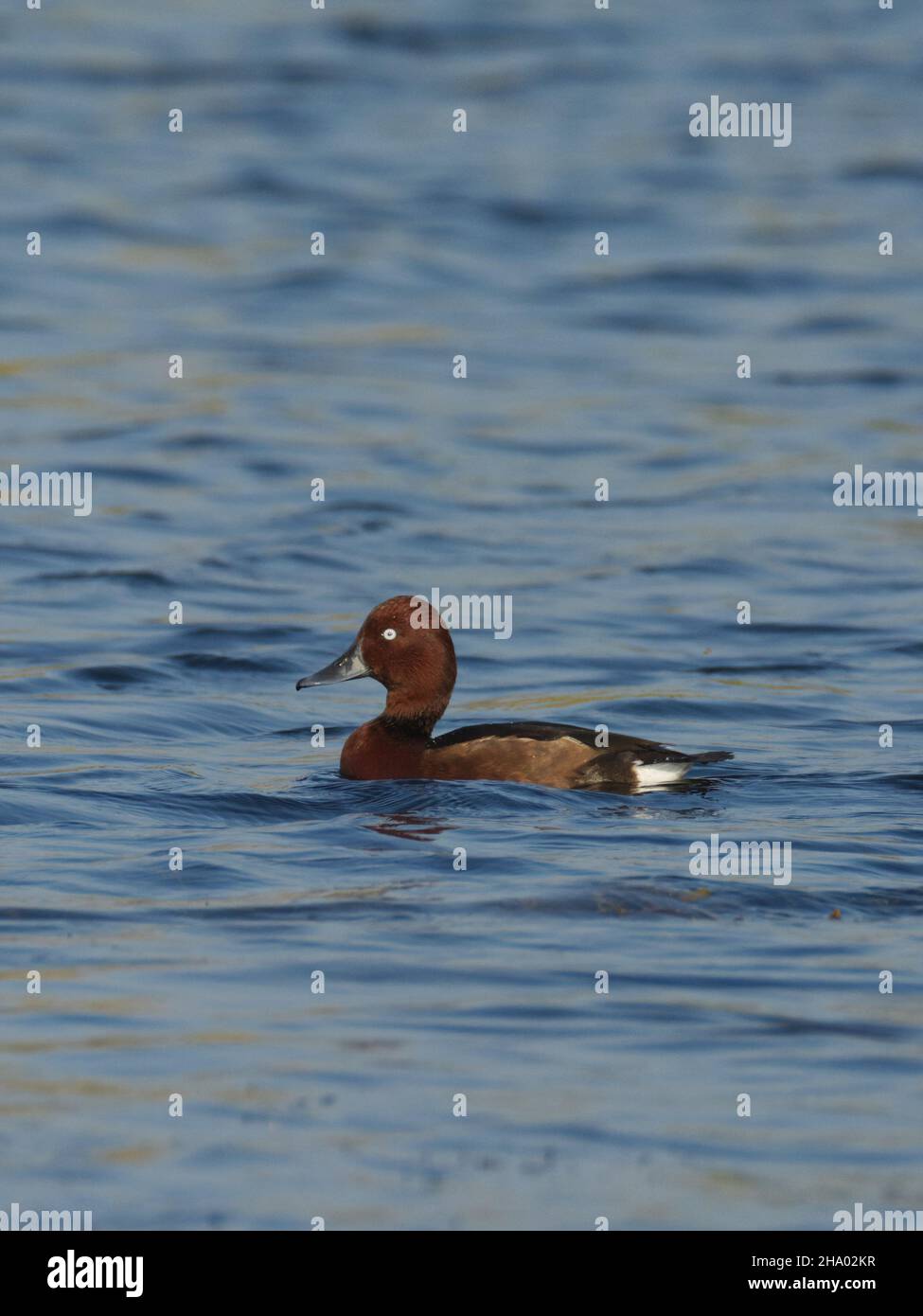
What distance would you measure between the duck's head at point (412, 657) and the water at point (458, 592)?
0.65 metres

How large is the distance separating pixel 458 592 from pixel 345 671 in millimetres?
4901

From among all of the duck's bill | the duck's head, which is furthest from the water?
the duck's head

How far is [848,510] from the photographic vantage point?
19500 mm

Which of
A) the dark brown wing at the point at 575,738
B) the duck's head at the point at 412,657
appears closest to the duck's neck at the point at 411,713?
the duck's head at the point at 412,657

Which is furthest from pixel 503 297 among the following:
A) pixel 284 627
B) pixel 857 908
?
pixel 857 908

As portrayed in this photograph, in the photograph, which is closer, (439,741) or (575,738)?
(575,738)

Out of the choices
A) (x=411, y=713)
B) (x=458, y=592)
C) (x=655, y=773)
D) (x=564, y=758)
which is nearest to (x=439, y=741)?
(x=411, y=713)

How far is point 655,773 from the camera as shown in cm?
1102

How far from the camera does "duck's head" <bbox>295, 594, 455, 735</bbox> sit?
1179cm

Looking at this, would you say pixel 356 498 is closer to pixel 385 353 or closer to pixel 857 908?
pixel 385 353

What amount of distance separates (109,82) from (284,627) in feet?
61.7

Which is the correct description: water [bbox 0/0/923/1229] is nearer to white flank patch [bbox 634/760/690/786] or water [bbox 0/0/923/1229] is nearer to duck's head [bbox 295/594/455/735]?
white flank patch [bbox 634/760/690/786]

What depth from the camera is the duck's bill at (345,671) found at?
39.3ft

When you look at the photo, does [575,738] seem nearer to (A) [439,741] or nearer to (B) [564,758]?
(B) [564,758]
